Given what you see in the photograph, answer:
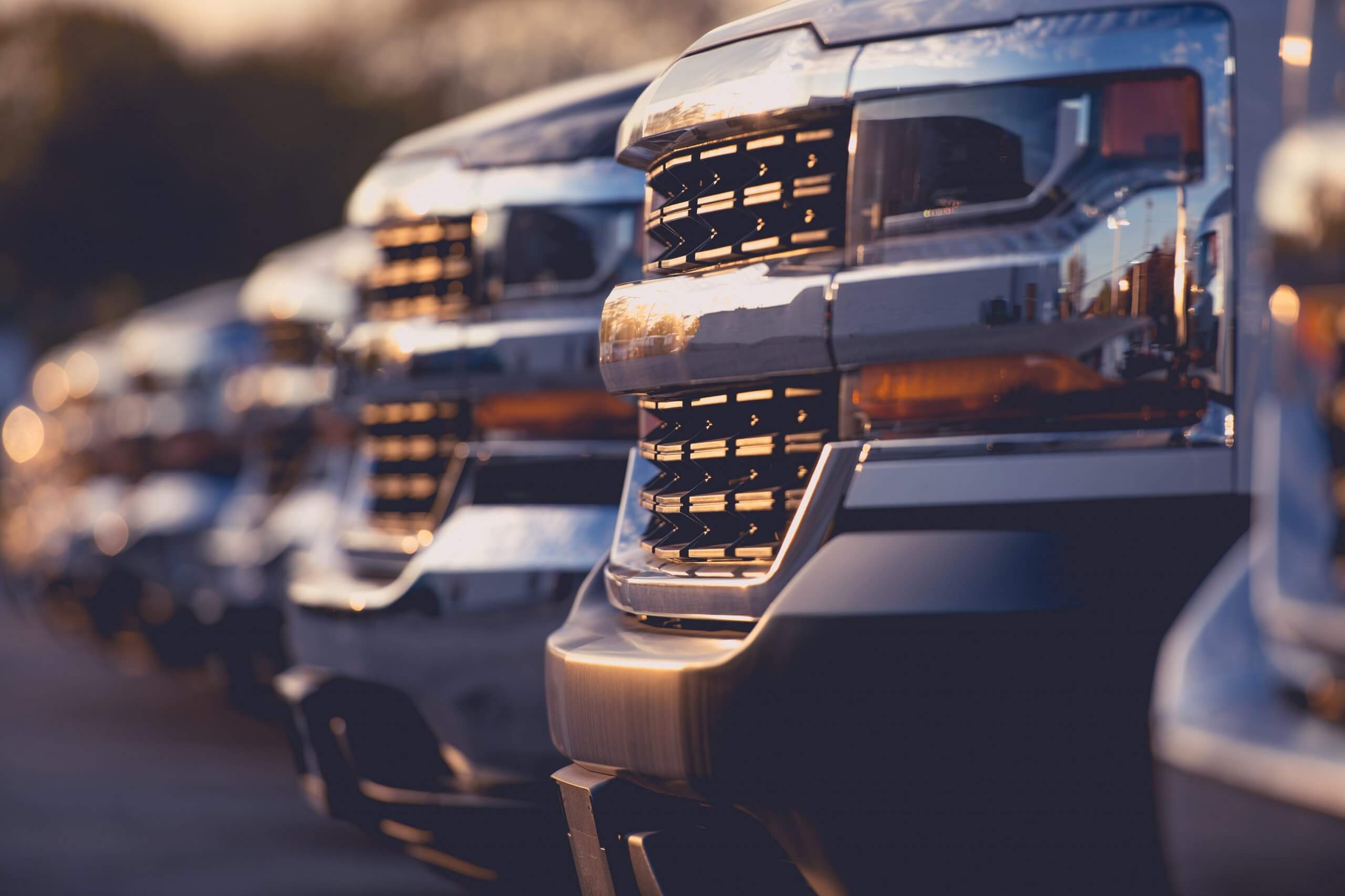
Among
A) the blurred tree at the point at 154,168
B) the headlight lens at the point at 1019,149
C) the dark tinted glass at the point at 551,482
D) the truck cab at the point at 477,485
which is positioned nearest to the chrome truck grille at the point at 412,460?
the truck cab at the point at 477,485

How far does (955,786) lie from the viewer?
2654mm

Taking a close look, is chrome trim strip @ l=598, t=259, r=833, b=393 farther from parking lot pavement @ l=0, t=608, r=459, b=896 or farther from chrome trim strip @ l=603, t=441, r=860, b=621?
parking lot pavement @ l=0, t=608, r=459, b=896

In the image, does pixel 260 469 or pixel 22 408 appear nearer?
pixel 260 469

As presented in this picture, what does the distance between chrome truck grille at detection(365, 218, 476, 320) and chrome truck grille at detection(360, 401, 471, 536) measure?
0.74ft

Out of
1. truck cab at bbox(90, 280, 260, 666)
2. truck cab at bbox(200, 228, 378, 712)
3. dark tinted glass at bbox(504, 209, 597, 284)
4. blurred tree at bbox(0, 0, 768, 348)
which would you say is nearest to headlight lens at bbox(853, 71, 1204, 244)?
dark tinted glass at bbox(504, 209, 597, 284)

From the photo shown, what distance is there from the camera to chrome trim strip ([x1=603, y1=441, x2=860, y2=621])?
2.88m

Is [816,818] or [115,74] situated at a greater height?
[115,74]

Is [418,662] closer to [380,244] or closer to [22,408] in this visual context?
[380,244]

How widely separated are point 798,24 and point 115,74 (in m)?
44.4

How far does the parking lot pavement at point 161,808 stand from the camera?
19.0ft

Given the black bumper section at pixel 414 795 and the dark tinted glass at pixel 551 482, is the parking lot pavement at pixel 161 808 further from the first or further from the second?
the dark tinted glass at pixel 551 482

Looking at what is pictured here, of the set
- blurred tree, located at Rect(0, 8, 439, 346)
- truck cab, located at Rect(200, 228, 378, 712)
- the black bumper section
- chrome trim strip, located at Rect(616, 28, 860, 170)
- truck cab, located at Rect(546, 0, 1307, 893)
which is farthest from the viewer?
blurred tree, located at Rect(0, 8, 439, 346)

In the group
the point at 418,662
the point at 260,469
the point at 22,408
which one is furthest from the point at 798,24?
the point at 22,408

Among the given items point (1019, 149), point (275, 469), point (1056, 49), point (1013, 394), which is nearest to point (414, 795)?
point (1013, 394)
